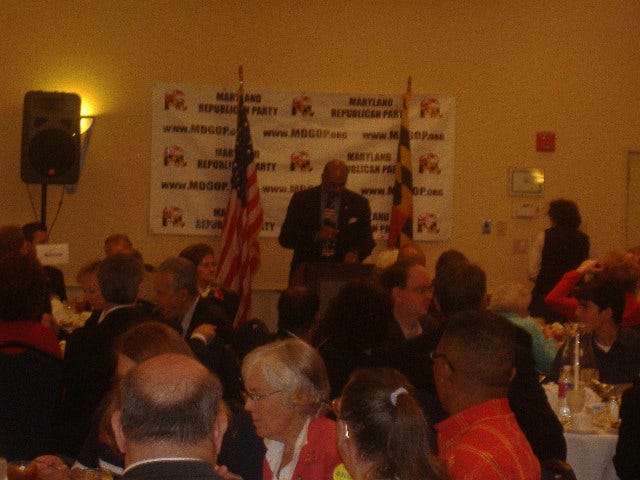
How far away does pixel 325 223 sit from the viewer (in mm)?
9031

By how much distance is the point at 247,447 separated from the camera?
3.26m

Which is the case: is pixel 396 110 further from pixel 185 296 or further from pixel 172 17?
pixel 185 296

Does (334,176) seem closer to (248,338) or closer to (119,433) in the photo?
(248,338)

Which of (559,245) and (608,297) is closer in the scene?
(608,297)

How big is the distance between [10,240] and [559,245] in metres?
5.03

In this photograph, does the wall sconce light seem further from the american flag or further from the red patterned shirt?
the red patterned shirt

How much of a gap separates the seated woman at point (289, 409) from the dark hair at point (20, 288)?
1.66 m

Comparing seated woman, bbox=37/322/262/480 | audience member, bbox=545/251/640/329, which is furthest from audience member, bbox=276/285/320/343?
seated woman, bbox=37/322/262/480

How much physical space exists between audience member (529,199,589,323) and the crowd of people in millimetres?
3322

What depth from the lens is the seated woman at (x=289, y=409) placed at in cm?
317

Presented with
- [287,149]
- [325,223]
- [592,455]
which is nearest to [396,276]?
[592,455]

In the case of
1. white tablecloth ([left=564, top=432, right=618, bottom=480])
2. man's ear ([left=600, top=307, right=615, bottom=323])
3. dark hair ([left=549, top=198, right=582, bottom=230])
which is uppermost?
dark hair ([left=549, top=198, right=582, bottom=230])

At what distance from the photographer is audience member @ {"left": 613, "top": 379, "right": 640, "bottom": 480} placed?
4.02 metres

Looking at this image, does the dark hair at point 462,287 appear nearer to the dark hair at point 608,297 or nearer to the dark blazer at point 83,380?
the dark hair at point 608,297
